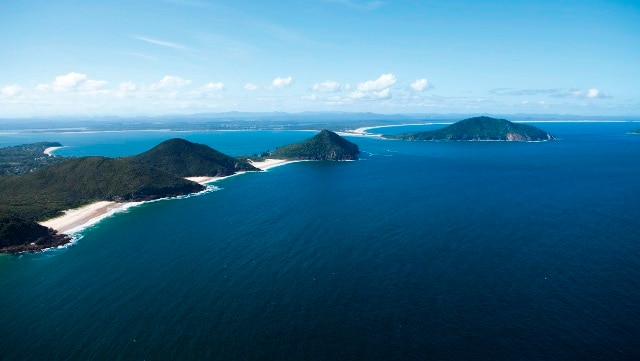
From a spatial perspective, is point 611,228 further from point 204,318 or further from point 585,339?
point 204,318

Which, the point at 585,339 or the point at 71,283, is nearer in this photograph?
the point at 585,339

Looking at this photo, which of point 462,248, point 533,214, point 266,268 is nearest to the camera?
point 266,268

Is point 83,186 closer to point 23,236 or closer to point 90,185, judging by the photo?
point 90,185

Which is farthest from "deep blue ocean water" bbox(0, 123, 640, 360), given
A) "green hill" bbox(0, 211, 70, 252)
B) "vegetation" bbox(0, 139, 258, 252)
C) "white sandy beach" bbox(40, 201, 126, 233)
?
"vegetation" bbox(0, 139, 258, 252)

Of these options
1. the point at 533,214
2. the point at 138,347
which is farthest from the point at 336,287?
the point at 533,214

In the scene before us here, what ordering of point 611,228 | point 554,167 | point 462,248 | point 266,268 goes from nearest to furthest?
point 266,268 < point 462,248 < point 611,228 < point 554,167

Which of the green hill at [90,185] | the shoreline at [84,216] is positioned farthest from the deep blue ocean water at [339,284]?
the green hill at [90,185]

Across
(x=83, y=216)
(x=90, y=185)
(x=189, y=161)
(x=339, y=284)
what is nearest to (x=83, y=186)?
(x=90, y=185)
